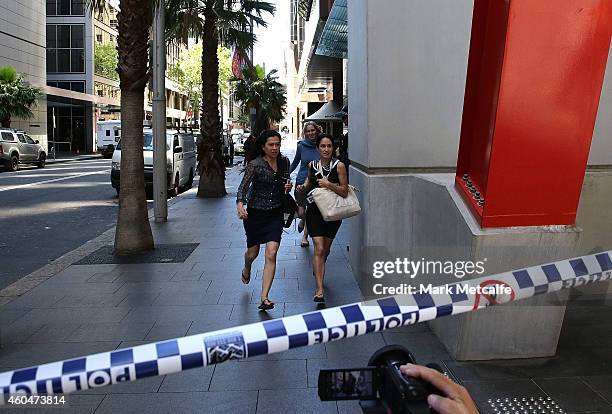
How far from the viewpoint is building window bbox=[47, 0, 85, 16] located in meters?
58.8

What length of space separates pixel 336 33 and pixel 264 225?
1371 cm

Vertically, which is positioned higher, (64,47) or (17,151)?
(64,47)

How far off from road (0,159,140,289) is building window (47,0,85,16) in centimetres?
4014

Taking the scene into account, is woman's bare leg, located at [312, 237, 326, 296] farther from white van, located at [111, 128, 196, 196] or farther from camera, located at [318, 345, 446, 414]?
white van, located at [111, 128, 196, 196]

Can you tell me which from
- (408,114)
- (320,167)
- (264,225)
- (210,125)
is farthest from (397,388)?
(210,125)

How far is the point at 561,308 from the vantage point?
4.66 meters

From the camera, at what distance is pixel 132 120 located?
9.30 metres

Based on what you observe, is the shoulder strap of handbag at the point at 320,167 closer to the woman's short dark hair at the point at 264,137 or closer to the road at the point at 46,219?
the woman's short dark hair at the point at 264,137

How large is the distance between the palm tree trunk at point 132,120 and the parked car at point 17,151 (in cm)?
2408

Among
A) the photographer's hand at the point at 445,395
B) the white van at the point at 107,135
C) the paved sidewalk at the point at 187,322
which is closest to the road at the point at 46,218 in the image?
the paved sidewalk at the point at 187,322

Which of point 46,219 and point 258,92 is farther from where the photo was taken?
point 258,92

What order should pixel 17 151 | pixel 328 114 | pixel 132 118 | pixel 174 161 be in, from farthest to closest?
pixel 17 151
pixel 328 114
pixel 174 161
pixel 132 118

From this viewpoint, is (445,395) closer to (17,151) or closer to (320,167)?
(320,167)

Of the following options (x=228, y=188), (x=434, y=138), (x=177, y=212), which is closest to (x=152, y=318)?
(x=434, y=138)
